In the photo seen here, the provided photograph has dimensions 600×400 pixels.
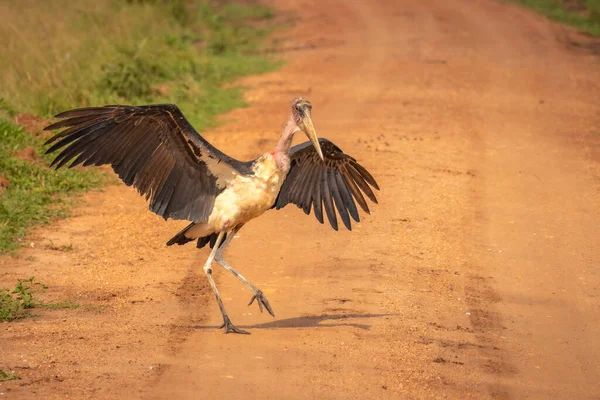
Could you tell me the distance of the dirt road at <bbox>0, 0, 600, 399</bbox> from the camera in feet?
17.2

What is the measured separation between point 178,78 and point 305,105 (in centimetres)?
777

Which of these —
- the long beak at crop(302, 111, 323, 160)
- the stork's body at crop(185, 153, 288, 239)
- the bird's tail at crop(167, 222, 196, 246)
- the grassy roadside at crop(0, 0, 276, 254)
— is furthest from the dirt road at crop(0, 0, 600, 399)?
the long beak at crop(302, 111, 323, 160)

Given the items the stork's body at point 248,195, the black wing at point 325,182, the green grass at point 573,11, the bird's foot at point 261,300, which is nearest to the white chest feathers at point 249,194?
the stork's body at point 248,195

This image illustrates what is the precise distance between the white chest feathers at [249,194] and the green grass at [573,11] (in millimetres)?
14093

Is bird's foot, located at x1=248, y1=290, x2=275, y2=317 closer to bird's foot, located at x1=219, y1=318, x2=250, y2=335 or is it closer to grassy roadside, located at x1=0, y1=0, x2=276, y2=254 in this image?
bird's foot, located at x1=219, y1=318, x2=250, y2=335

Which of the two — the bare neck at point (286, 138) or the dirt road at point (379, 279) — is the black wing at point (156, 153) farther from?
the dirt road at point (379, 279)

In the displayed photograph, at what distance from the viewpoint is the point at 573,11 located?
2112cm

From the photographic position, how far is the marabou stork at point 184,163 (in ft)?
19.1

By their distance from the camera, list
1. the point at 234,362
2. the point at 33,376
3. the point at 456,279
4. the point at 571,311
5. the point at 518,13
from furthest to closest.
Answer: the point at 518,13 → the point at 456,279 → the point at 571,311 → the point at 234,362 → the point at 33,376

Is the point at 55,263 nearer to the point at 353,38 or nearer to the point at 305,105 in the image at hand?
the point at 305,105

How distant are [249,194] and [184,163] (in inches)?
17.1

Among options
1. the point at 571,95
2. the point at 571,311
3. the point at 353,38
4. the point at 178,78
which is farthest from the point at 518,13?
the point at 571,311

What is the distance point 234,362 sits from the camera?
537 cm

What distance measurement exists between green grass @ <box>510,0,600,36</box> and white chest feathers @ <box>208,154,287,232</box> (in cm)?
1409
